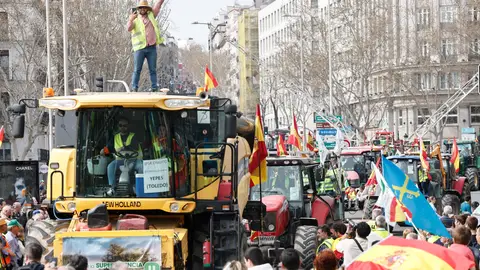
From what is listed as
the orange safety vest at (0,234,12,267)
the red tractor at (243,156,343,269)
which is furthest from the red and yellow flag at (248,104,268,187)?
the orange safety vest at (0,234,12,267)

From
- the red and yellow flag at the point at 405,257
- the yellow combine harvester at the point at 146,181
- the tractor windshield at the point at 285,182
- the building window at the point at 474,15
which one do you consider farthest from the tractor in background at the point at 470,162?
the red and yellow flag at the point at 405,257

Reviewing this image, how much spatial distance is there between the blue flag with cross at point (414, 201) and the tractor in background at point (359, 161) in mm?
27100

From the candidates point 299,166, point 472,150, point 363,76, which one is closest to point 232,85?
point 363,76

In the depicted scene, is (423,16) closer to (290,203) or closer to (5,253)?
(290,203)

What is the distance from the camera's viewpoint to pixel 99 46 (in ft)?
186

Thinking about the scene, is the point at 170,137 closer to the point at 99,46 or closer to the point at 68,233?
the point at 68,233

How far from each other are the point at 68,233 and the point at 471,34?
55.4m

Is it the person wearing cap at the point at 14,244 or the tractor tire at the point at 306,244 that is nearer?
the person wearing cap at the point at 14,244

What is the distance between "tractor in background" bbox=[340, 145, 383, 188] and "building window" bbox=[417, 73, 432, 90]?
3334 centimetres

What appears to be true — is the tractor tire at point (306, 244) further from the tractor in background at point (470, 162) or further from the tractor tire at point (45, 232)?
the tractor in background at point (470, 162)

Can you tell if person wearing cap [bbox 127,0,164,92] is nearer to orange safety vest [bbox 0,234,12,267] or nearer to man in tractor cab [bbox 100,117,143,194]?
man in tractor cab [bbox 100,117,143,194]

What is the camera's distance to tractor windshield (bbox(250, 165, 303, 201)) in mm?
23016

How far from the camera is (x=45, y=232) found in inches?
605

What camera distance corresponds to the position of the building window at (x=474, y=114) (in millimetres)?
95188
